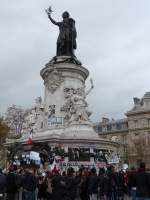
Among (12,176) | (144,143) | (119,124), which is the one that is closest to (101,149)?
(12,176)

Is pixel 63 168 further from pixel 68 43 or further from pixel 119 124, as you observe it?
pixel 119 124

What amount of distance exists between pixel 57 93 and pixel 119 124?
50.3 meters

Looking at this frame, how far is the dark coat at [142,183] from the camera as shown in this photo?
38.3 feet

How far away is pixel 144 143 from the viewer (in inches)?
2657

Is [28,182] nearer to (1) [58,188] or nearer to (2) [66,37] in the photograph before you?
(1) [58,188]

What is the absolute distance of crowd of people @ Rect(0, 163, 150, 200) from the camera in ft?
39.4

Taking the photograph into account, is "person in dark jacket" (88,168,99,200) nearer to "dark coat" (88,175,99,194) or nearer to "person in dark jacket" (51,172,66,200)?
"dark coat" (88,175,99,194)

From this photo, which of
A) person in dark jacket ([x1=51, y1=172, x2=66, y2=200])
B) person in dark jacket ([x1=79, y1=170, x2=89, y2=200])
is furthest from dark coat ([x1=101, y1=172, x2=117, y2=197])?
person in dark jacket ([x1=51, y1=172, x2=66, y2=200])

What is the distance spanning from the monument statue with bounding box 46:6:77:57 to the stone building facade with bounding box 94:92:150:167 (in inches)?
1404

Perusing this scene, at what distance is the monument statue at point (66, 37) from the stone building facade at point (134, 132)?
35663mm

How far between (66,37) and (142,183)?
22741 millimetres

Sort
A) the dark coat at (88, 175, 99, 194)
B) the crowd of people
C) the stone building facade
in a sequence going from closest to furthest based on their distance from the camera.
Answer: the crowd of people, the dark coat at (88, 175, 99, 194), the stone building facade

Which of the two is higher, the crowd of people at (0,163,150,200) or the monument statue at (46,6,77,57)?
the monument statue at (46,6,77,57)

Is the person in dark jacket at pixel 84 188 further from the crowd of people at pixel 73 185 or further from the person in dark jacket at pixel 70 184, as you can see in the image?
the person in dark jacket at pixel 70 184
